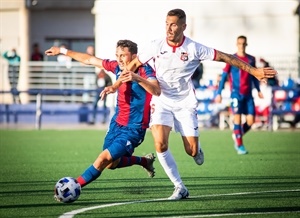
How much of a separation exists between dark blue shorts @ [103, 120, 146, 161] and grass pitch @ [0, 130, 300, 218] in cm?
54

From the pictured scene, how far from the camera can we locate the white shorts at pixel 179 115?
12594 millimetres

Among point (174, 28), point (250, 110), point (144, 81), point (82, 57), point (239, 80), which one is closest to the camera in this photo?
point (144, 81)

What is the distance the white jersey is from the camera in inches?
494

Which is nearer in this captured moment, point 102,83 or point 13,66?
point 102,83

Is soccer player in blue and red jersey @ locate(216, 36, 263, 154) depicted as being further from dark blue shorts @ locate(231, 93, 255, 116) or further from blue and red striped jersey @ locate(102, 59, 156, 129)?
blue and red striped jersey @ locate(102, 59, 156, 129)

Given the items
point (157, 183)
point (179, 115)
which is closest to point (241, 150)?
point (157, 183)

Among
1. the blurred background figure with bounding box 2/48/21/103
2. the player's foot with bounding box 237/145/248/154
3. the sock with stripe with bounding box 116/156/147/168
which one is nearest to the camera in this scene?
the sock with stripe with bounding box 116/156/147/168

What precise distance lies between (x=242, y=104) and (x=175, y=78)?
792 cm

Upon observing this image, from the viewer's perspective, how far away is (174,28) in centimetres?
1239

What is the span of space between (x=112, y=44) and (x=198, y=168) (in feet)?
72.4

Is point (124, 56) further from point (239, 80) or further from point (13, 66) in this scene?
point (13, 66)

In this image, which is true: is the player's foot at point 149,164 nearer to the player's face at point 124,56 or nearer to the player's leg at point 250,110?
the player's face at point 124,56

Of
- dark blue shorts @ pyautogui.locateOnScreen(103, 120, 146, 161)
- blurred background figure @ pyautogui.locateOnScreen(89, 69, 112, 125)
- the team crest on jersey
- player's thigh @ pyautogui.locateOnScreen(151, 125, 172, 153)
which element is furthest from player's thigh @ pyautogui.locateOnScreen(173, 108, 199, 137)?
blurred background figure @ pyautogui.locateOnScreen(89, 69, 112, 125)

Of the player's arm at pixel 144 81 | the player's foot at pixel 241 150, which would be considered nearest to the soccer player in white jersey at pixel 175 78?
the player's arm at pixel 144 81
